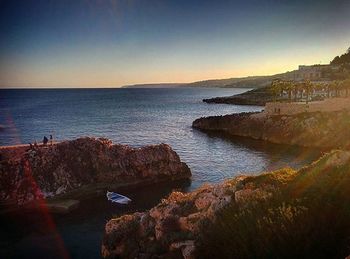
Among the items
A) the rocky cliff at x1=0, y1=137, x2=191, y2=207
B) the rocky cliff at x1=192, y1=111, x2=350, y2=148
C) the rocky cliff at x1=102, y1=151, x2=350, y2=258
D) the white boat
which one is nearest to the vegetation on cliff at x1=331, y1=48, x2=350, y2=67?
the rocky cliff at x1=192, y1=111, x2=350, y2=148

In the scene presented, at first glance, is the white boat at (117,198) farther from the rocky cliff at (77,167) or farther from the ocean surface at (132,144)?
the rocky cliff at (77,167)

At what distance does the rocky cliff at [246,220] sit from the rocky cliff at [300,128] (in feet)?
140

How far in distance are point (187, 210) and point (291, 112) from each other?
6098cm

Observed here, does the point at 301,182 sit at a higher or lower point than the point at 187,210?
higher

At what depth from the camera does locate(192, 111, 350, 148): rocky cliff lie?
64500 millimetres

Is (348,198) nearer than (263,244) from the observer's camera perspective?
No

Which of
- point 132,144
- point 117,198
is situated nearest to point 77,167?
point 117,198

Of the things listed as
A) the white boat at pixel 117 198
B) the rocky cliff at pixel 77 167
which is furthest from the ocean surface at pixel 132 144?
the rocky cliff at pixel 77 167

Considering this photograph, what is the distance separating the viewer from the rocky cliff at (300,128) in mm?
64500

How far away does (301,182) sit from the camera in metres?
19.2

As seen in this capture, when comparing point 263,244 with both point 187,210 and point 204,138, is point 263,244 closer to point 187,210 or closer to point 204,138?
point 187,210

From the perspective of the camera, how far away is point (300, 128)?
69375 millimetres

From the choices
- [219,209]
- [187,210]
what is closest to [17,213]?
[187,210]

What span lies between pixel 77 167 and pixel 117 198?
6.61m
